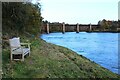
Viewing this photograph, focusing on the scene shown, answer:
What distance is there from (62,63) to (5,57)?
1904 millimetres

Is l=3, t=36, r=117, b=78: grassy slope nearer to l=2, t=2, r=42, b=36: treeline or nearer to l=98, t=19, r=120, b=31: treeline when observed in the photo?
l=2, t=2, r=42, b=36: treeline

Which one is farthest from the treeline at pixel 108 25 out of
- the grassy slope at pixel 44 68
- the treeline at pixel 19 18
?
the grassy slope at pixel 44 68

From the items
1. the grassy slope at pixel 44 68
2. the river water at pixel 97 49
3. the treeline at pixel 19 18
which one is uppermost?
the treeline at pixel 19 18

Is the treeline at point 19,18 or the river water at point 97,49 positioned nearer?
the treeline at point 19,18

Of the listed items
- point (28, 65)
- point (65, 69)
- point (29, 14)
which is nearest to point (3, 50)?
point (28, 65)

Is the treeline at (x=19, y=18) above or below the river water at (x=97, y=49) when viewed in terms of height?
above

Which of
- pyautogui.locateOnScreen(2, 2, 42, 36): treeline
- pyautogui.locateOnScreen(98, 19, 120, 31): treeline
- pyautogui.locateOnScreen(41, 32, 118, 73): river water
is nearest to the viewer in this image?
pyautogui.locateOnScreen(2, 2, 42, 36): treeline

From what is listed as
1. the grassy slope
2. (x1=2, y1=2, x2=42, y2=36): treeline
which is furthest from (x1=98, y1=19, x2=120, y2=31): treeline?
the grassy slope

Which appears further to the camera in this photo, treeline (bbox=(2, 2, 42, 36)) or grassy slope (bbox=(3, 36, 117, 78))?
treeline (bbox=(2, 2, 42, 36))

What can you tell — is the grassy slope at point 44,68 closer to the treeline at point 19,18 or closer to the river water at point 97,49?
the treeline at point 19,18

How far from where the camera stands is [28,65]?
28.1 ft

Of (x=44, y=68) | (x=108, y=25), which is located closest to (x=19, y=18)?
(x=44, y=68)

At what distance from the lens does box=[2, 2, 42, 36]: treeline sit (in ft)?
43.5

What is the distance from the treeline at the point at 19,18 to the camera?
1325 cm
